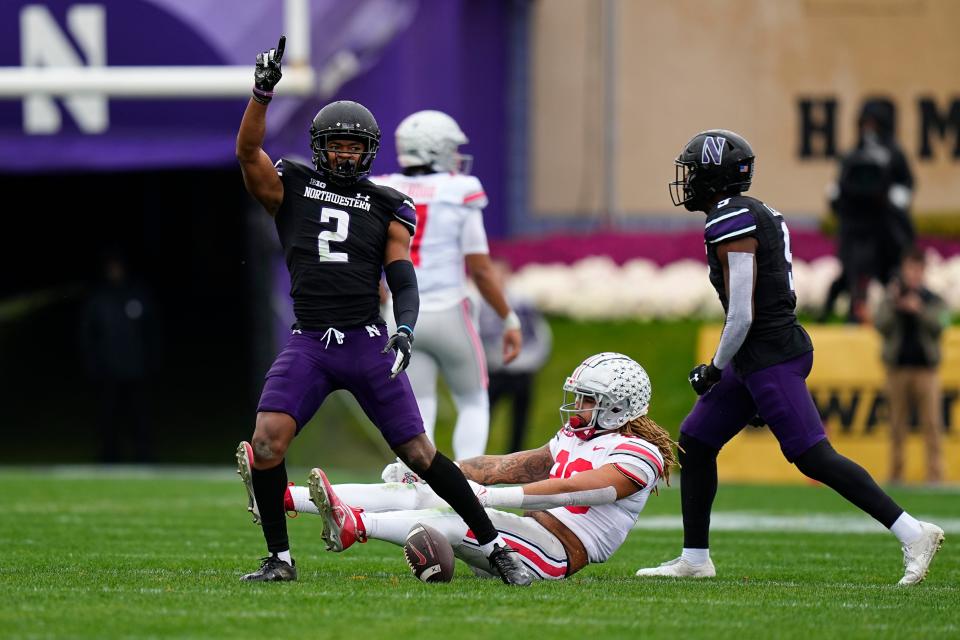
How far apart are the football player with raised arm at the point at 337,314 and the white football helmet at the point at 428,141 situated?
6.58 feet

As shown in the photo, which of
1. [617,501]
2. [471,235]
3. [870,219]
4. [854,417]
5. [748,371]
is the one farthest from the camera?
[870,219]

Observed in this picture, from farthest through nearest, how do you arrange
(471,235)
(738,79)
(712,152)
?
(738,79)
(471,235)
(712,152)

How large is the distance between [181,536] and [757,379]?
324 centimetres

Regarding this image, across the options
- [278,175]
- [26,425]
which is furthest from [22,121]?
[278,175]

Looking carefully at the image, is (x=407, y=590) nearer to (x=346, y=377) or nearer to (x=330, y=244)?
(x=346, y=377)

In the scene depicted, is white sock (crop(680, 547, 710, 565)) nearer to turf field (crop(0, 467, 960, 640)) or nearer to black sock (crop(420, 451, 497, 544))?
turf field (crop(0, 467, 960, 640))

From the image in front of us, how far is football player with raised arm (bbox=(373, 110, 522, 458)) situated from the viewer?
8484 millimetres

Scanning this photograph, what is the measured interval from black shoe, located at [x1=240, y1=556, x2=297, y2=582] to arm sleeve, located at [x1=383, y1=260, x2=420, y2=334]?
97 centimetres

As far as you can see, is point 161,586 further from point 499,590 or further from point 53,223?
point 53,223

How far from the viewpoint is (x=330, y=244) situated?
21.1 ft

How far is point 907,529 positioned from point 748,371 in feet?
2.76

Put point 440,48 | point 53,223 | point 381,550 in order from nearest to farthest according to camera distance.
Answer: point 381,550 < point 440,48 < point 53,223

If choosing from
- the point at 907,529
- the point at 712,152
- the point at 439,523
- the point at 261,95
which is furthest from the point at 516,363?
the point at 261,95

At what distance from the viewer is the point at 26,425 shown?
18.2 metres
